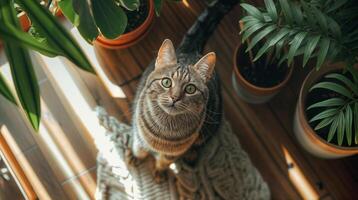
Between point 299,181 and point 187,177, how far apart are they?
0.42 m

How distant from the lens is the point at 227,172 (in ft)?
4.89

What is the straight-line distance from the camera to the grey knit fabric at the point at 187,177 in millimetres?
1472

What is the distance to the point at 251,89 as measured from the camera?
58.4 inches

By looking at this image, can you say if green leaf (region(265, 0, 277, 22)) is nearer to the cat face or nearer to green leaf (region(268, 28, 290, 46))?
green leaf (region(268, 28, 290, 46))

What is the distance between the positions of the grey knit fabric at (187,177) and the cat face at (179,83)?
0.35m

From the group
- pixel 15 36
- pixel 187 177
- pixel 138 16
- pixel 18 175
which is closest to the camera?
pixel 15 36

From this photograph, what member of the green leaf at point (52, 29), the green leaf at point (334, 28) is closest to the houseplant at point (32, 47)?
the green leaf at point (52, 29)

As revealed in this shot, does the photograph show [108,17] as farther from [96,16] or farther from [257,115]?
[257,115]

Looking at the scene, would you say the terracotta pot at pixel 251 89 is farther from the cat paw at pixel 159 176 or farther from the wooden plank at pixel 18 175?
the wooden plank at pixel 18 175

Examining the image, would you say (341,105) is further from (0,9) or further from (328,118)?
(0,9)

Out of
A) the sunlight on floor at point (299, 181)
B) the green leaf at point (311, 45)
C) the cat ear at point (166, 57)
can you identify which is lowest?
the sunlight on floor at point (299, 181)

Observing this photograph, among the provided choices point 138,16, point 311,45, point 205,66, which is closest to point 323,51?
point 311,45

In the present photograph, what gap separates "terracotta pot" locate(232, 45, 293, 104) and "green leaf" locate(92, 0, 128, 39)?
0.64m

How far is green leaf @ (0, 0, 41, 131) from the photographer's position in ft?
2.55
